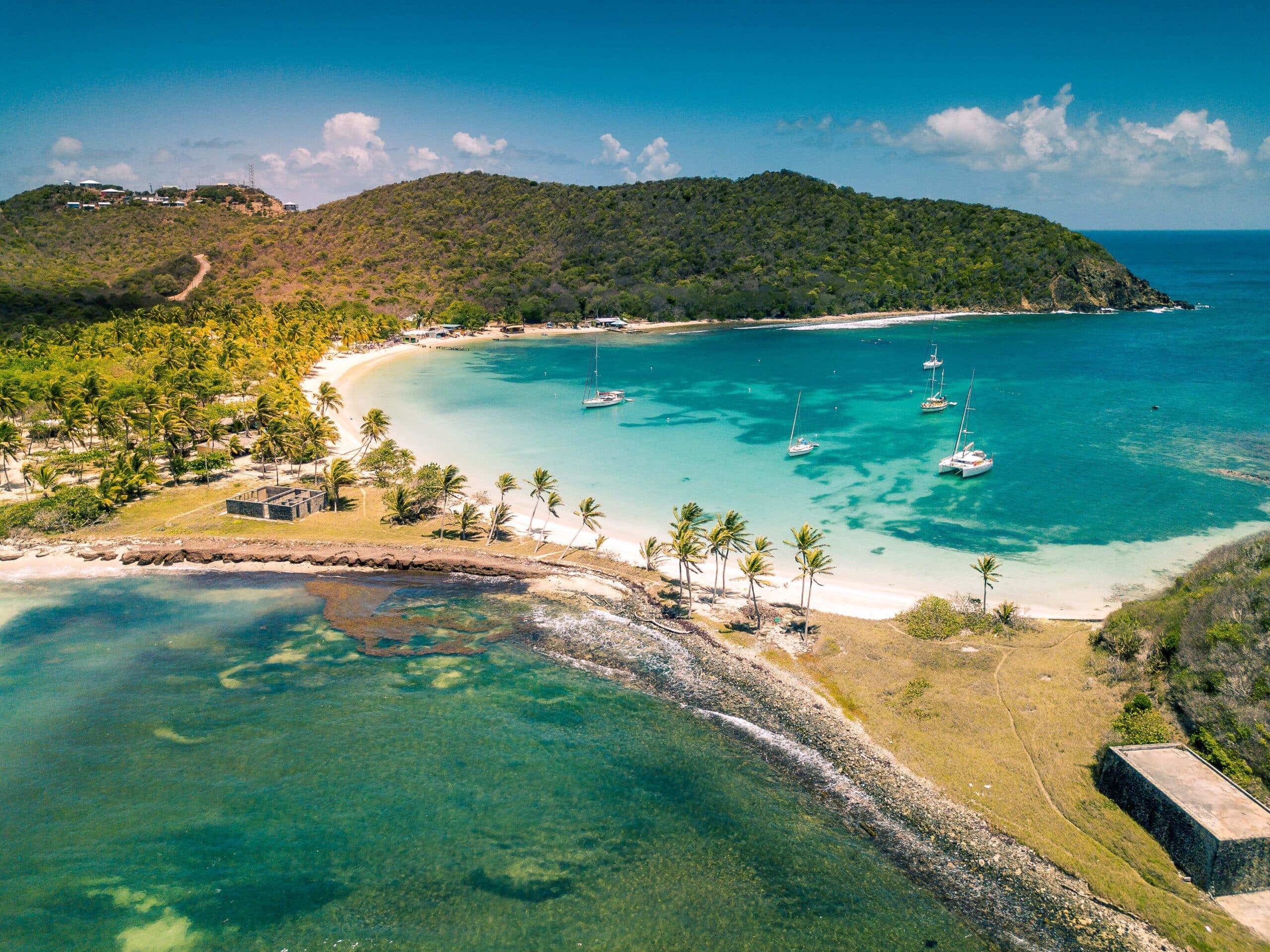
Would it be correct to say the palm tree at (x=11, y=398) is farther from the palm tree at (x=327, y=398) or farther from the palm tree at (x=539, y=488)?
the palm tree at (x=539, y=488)

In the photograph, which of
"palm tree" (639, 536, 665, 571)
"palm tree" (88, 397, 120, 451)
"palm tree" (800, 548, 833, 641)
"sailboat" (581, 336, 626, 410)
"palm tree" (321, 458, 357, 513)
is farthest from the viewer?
"sailboat" (581, 336, 626, 410)

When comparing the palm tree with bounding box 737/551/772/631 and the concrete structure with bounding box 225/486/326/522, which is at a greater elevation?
the concrete structure with bounding box 225/486/326/522

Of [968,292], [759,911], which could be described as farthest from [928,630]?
[968,292]

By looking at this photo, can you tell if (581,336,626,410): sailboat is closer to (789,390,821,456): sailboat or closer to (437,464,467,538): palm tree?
(789,390,821,456): sailboat

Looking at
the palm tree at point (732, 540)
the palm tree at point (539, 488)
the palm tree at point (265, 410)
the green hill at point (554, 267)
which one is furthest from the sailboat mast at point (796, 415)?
the green hill at point (554, 267)

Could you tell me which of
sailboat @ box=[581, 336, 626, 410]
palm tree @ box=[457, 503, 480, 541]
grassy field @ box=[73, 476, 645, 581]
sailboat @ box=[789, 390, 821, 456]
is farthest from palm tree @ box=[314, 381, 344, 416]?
sailboat @ box=[789, 390, 821, 456]

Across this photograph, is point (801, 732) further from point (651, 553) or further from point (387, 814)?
point (651, 553)

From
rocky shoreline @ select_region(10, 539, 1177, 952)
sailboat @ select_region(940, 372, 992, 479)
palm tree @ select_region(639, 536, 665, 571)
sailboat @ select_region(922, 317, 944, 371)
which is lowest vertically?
rocky shoreline @ select_region(10, 539, 1177, 952)

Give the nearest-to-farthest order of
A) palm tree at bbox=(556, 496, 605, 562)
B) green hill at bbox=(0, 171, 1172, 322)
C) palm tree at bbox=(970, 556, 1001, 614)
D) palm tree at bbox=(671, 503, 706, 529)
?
palm tree at bbox=(970, 556, 1001, 614)
palm tree at bbox=(671, 503, 706, 529)
palm tree at bbox=(556, 496, 605, 562)
green hill at bbox=(0, 171, 1172, 322)
